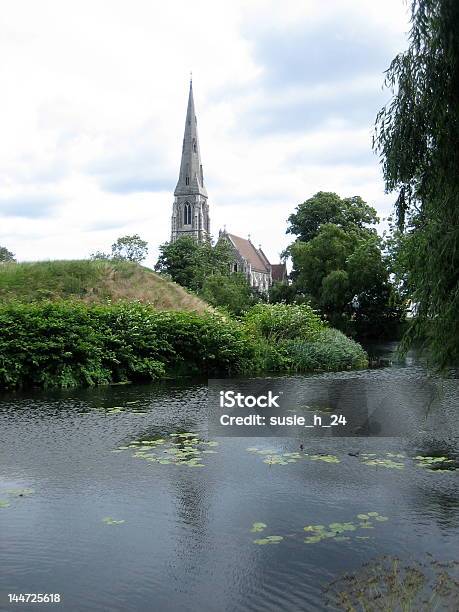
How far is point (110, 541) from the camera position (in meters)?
6.72

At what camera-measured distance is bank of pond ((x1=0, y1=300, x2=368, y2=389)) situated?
62.0ft

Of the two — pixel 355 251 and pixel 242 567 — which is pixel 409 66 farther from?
pixel 355 251

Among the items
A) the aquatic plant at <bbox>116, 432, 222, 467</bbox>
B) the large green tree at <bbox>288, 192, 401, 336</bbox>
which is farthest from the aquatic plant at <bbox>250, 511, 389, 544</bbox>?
the large green tree at <bbox>288, 192, 401, 336</bbox>

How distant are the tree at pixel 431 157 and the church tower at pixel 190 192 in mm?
104062

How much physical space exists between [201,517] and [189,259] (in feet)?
194

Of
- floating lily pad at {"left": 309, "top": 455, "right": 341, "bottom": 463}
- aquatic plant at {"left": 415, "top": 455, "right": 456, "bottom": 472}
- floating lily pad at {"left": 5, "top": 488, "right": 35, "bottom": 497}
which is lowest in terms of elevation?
floating lily pad at {"left": 5, "top": 488, "right": 35, "bottom": 497}

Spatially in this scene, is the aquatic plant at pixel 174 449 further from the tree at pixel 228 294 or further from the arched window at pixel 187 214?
the arched window at pixel 187 214

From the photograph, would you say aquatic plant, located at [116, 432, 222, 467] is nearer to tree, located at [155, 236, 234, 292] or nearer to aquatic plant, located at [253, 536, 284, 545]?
aquatic plant, located at [253, 536, 284, 545]

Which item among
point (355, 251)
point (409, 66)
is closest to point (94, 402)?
point (409, 66)

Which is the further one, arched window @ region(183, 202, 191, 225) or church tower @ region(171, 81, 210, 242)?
arched window @ region(183, 202, 191, 225)

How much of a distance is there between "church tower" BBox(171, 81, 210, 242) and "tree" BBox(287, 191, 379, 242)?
51726mm

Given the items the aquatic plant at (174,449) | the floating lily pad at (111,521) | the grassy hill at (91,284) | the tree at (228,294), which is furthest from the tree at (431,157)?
the tree at (228,294)

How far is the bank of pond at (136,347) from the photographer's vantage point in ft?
62.0

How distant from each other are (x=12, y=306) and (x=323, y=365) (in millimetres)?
12672
